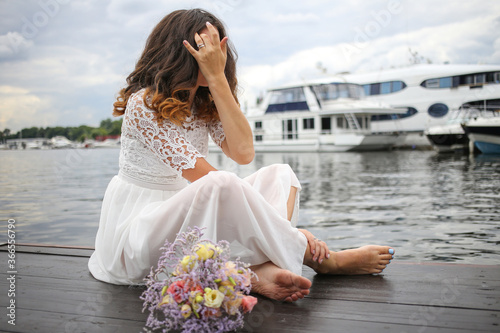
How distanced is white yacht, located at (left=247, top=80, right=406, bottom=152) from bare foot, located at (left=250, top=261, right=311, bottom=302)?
66.6ft

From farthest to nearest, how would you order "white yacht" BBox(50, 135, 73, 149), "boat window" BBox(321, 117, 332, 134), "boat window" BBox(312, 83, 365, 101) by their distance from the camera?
1. "white yacht" BBox(50, 135, 73, 149)
2. "boat window" BBox(312, 83, 365, 101)
3. "boat window" BBox(321, 117, 332, 134)

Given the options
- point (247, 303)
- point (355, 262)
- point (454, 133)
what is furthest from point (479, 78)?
point (247, 303)

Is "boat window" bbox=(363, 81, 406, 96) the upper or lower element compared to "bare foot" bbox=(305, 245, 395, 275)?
upper

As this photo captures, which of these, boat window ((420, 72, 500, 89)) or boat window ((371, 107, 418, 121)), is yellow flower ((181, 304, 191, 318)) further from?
boat window ((371, 107, 418, 121))

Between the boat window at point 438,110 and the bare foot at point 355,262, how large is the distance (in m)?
24.6

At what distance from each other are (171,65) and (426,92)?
2534 cm

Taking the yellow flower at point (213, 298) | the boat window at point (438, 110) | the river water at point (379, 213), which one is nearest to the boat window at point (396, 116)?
the boat window at point (438, 110)

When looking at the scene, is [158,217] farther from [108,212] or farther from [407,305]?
[407,305]

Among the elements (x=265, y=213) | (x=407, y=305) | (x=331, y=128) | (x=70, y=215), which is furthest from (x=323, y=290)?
(x=331, y=128)

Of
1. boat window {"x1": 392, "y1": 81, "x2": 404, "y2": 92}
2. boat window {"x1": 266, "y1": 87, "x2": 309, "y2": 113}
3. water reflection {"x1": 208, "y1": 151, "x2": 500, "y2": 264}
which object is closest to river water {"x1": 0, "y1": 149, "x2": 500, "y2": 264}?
water reflection {"x1": 208, "y1": 151, "x2": 500, "y2": 264}

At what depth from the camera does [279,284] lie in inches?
64.4

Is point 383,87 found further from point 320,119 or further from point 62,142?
point 62,142

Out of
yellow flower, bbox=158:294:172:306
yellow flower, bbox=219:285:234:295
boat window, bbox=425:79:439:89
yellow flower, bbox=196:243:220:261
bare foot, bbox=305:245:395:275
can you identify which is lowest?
bare foot, bbox=305:245:395:275

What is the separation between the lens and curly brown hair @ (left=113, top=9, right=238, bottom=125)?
1731 millimetres
